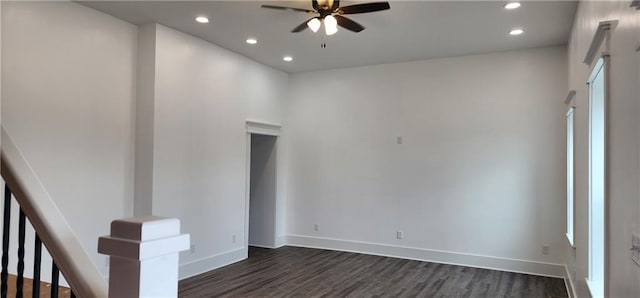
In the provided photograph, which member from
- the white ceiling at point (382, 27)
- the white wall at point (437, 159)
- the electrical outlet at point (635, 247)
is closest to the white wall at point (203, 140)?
the white ceiling at point (382, 27)

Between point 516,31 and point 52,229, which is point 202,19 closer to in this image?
point 516,31

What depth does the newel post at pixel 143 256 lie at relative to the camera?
0.88m

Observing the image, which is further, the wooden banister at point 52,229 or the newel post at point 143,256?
the wooden banister at point 52,229

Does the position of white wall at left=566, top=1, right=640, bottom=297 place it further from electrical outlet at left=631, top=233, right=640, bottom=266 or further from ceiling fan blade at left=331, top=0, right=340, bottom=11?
ceiling fan blade at left=331, top=0, right=340, bottom=11

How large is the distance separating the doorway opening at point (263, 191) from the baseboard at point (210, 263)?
37.0 inches

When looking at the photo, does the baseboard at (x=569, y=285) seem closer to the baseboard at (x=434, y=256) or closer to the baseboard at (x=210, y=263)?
the baseboard at (x=434, y=256)

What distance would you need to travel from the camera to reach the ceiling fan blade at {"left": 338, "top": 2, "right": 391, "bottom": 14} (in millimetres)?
3547

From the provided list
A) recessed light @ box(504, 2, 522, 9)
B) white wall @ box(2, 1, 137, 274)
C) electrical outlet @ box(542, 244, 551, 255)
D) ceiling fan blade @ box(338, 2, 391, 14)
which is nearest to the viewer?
ceiling fan blade @ box(338, 2, 391, 14)

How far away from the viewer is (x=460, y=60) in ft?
19.6


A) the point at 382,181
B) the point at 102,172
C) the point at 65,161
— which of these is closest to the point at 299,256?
the point at 382,181

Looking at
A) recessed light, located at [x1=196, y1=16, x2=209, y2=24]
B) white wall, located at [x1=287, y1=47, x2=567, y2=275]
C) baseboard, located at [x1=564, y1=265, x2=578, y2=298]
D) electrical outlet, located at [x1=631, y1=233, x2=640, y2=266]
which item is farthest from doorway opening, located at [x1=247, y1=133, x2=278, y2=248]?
electrical outlet, located at [x1=631, y1=233, x2=640, y2=266]

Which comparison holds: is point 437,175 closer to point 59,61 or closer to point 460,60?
point 460,60

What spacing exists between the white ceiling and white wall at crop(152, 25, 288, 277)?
325mm

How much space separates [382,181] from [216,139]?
2.72m
